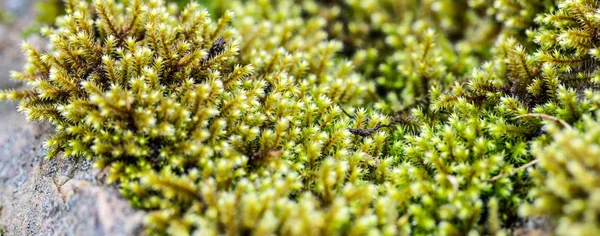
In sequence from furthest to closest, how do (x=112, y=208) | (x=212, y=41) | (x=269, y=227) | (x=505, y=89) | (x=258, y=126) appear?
(x=212, y=41) → (x=505, y=89) → (x=258, y=126) → (x=112, y=208) → (x=269, y=227)

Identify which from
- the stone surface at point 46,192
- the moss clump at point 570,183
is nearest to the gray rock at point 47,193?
the stone surface at point 46,192

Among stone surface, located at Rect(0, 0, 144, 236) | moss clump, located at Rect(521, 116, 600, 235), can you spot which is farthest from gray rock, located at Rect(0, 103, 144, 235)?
moss clump, located at Rect(521, 116, 600, 235)

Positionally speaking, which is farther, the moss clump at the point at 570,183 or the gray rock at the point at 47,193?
the gray rock at the point at 47,193

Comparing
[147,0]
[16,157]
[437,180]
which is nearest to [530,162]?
[437,180]

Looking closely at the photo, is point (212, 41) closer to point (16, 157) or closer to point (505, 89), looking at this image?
point (16, 157)

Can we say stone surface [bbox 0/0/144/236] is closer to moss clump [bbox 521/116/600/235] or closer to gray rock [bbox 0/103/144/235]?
gray rock [bbox 0/103/144/235]

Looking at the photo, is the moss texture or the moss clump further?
the moss texture

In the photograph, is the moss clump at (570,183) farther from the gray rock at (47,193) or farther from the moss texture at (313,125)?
the gray rock at (47,193)
